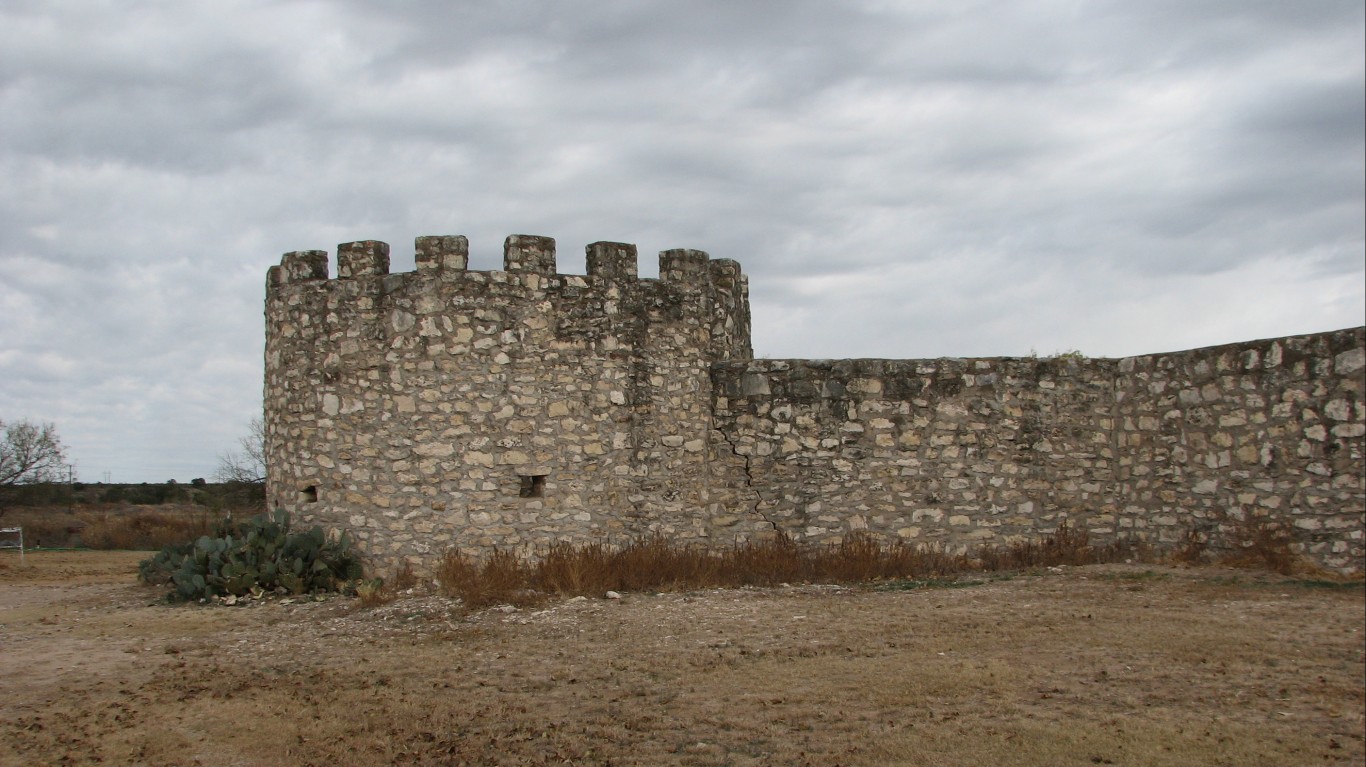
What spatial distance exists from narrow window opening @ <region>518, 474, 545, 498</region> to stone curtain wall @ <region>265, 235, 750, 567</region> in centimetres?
1

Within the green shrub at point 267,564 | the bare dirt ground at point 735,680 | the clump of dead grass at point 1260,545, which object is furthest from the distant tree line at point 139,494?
the clump of dead grass at point 1260,545

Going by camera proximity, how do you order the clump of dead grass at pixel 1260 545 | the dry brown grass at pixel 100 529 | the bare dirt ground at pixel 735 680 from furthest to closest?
the dry brown grass at pixel 100 529 < the clump of dead grass at pixel 1260 545 < the bare dirt ground at pixel 735 680

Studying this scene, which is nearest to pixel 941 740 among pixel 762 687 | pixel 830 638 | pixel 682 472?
pixel 762 687

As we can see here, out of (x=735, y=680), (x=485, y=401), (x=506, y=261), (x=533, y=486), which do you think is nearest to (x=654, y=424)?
(x=533, y=486)

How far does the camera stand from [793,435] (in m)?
11.2

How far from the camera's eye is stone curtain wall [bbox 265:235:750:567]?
10.5m

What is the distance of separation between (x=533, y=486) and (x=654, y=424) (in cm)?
140

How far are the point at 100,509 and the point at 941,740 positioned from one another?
3441cm

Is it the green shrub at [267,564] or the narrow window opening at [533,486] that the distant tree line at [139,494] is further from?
the narrow window opening at [533,486]

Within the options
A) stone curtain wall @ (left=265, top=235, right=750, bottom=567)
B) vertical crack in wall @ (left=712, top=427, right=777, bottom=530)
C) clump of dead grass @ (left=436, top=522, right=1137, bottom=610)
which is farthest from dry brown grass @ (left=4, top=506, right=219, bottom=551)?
vertical crack in wall @ (left=712, top=427, right=777, bottom=530)

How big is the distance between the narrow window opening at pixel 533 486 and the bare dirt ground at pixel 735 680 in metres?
1.50

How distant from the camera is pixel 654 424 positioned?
10.9m

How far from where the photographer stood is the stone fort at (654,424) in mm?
10461

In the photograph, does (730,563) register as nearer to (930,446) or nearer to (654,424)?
(654,424)
